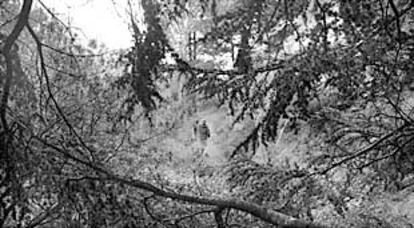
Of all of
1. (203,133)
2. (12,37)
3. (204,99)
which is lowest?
(203,133)

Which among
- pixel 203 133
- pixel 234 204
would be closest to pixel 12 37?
pixel 234 204

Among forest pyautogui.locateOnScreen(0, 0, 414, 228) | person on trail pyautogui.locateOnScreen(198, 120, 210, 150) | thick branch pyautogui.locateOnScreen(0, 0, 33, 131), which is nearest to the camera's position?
thick branch pyautogui.locateOnScreen(0, 0, 33, 131)

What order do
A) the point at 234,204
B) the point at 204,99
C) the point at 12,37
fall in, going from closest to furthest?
the point at 12,37 < the point at 234,204 < the point at 204,99

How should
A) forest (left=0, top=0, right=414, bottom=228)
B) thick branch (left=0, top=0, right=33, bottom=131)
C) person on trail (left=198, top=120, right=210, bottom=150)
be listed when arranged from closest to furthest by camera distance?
1. thick branch (left=0, top=0, right=33, bottom=131)
2. forest (left=0, top=0, right=414, bottom=228)
3. person on trail (left=198, top=120, right=210, bottom=150)

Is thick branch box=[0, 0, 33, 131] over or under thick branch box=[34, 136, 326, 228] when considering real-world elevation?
over

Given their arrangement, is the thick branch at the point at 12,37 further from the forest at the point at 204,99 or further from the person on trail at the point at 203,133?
the person on trail at the point at 203,133

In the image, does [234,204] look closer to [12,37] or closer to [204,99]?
[12,37]

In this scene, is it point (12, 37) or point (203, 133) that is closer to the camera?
point (12, 37)

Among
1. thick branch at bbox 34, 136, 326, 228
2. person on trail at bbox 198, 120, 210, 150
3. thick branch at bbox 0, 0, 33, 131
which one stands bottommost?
person on trail at bbox 198, 120, 210, 150

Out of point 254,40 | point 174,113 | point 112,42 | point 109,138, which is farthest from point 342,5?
point 174,113

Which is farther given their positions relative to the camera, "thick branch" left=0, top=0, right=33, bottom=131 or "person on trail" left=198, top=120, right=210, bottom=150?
"person on trail" left=198, top=120, right=210, bottom=150

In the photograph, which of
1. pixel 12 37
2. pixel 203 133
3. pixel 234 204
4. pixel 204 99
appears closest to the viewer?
pixel 12 37

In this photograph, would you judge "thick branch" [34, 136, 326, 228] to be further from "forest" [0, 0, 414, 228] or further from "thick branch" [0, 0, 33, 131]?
"thick branch" [0, 0, 33, 131]

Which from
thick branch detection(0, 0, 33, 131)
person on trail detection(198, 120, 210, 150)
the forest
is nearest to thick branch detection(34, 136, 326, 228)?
the forest
